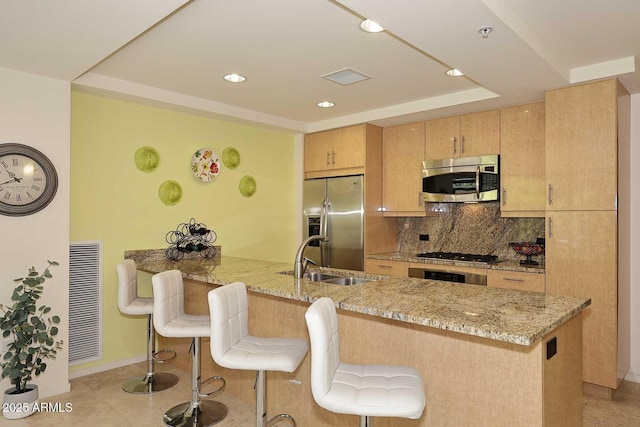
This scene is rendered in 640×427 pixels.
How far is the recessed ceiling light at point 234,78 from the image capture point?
3391 millimetres

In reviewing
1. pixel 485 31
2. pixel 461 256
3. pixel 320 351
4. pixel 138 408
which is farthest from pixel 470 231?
pixel 138 408

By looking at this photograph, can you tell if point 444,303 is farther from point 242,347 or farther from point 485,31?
point 485,31

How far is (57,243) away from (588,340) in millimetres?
4094

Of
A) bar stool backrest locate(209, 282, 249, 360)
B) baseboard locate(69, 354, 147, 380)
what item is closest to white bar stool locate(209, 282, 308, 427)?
bar stool backrest locate(209, 282, 249, 360)

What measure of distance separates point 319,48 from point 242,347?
1.98m

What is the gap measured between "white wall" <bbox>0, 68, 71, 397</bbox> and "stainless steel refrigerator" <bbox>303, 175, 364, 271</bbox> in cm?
269

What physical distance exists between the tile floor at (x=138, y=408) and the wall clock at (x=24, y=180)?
1405 mm

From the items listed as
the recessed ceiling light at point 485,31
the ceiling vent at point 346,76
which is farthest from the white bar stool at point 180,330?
the recessed ceiling light at point 485,31

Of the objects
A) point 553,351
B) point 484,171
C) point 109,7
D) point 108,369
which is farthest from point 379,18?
point 108,369

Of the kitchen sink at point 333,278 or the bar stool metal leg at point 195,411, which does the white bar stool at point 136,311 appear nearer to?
the bar stool metal leg at point 195,411

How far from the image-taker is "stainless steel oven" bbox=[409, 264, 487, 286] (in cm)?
384

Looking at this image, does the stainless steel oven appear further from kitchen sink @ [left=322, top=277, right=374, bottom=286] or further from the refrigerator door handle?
kitchen sink @ [left=322, top=277, right=374, bottom=286]

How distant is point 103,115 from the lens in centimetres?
368

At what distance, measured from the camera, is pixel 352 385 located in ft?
5.70
